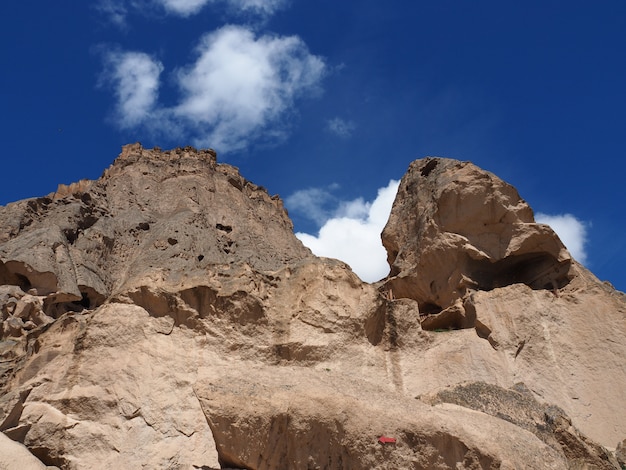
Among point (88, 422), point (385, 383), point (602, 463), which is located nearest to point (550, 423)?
point (602, 463)

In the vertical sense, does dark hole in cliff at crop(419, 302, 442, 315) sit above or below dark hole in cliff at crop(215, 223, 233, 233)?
below

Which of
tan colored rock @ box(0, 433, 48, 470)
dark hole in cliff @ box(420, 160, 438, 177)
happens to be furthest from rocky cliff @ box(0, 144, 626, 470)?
dark hole in cliff @ box(420, 160, 438, 177)

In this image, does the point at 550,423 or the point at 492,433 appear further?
the point at 550,423

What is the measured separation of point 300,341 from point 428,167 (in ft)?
33.2

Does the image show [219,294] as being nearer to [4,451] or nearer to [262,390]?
[262,390]

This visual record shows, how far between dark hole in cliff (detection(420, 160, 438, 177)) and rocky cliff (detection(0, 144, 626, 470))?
0.45 metres

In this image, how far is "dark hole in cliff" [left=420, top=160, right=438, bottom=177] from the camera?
22484 millimetres

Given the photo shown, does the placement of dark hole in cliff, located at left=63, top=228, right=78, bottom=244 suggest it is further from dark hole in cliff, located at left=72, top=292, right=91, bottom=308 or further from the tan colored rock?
the tan colored rock

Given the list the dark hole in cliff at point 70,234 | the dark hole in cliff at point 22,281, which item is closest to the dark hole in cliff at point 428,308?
the dark hole in cliff at point 70,234

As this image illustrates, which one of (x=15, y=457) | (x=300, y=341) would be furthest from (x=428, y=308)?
(x=15, y=457)

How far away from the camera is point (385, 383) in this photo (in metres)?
15.5

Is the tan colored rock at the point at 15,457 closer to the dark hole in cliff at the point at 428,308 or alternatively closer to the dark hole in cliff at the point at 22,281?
the dark hole in cliff at the point at 22,281

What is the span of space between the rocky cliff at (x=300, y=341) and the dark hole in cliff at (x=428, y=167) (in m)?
0.45

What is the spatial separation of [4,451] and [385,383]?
28.0ft
